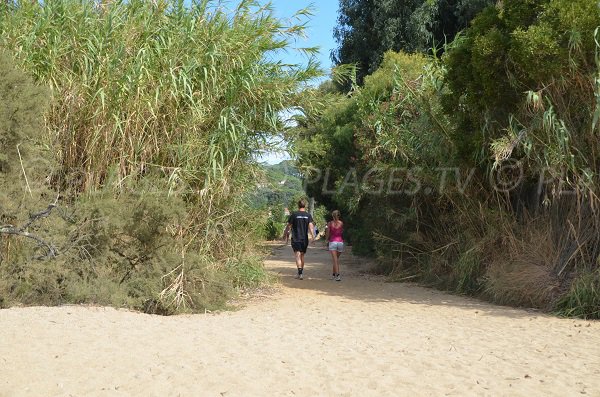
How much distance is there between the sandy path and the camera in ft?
17.0

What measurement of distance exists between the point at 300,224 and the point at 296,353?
6.83 metres

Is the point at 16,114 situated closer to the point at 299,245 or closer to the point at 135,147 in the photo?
the point at 135,147

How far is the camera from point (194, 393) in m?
4.96

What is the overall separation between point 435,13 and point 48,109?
16650mm

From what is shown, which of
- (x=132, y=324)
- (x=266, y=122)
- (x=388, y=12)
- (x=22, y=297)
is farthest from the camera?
(x=388, y=12)

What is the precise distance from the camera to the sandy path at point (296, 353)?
5172mm

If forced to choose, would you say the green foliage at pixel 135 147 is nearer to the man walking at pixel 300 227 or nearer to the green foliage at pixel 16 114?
the green foliage at pixel 16 114

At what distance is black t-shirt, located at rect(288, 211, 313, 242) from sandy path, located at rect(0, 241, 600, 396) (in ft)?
12.0

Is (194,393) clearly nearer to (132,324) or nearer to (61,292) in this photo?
(132,324)

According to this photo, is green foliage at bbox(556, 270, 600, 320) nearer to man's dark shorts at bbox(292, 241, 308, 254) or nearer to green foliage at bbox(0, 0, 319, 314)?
green foliage at bbox(0, 0, 319, 314)

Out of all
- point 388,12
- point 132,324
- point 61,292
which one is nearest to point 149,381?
point 132,324

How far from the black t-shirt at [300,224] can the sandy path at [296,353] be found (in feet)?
12.0

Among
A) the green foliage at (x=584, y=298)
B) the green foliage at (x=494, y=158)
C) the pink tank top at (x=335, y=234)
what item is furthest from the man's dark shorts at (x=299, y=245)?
the green foliage at (x=584, y=298)

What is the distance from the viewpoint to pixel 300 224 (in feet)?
43.0
